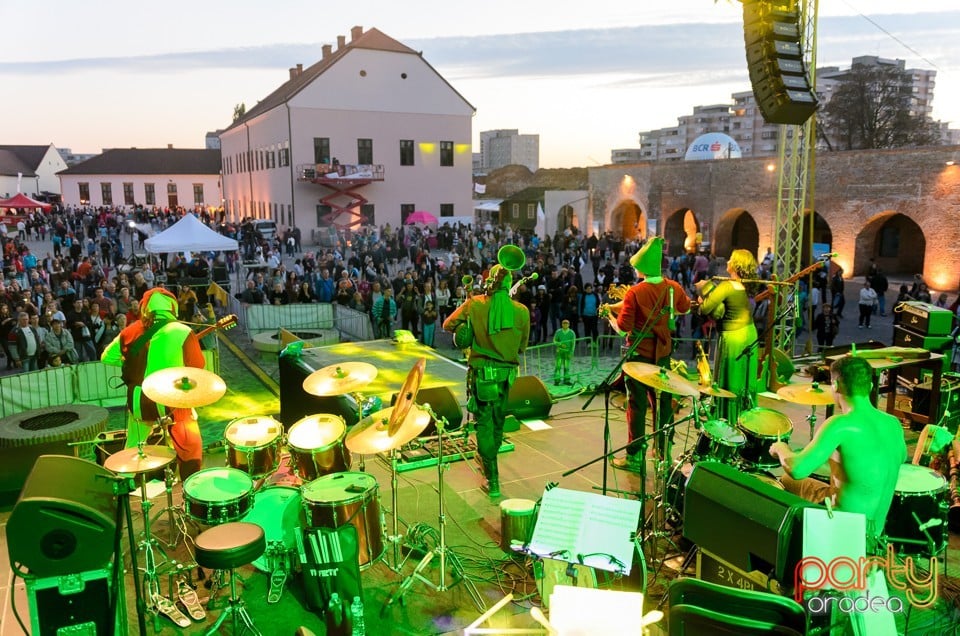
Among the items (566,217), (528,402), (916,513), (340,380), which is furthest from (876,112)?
(340,380)

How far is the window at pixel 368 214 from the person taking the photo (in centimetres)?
3684

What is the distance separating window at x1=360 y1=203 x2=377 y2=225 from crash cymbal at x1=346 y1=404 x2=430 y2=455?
3258cm

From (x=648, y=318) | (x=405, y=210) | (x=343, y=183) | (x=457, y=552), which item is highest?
(x=343, y=183)

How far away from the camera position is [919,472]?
4.82 metres

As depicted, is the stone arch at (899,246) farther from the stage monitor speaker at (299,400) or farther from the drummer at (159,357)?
the drummer at (159,357)

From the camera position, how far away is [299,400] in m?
7.85

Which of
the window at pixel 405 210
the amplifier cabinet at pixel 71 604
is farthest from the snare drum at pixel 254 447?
the window at pixel 405 210

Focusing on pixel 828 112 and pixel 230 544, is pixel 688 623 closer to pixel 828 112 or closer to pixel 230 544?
pixel 230 544

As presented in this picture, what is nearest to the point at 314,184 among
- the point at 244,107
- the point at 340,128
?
the point at 340,128

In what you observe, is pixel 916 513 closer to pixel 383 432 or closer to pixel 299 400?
pixel 383 432

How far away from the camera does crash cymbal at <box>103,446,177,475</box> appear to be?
5039 mm

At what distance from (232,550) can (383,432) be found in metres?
1.15

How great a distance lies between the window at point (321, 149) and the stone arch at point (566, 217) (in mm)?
12904

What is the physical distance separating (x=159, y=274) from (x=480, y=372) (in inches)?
709
